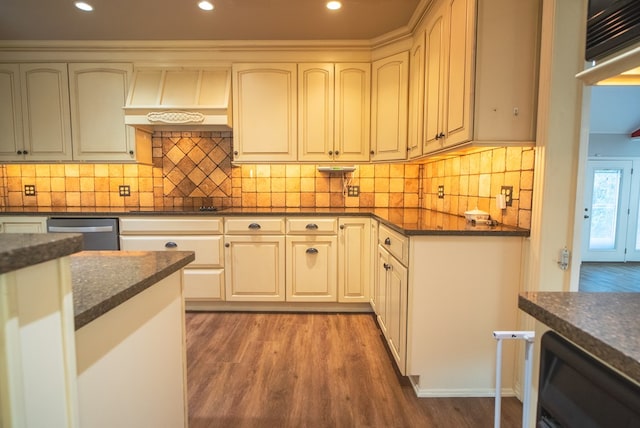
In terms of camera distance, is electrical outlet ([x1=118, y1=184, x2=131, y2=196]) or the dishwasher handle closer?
the dishwasher handle

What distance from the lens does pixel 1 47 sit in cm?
281

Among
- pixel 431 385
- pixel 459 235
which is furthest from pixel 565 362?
pixel 431 385

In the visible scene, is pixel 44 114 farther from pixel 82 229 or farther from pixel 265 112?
pixel 265 112

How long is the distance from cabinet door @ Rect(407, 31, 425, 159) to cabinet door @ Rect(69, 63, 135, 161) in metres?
2.47

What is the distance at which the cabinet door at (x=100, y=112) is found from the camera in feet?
9.30

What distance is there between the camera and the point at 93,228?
8.68 ft

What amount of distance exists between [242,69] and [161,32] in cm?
69

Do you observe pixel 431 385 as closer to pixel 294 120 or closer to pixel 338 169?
pixel 338 169

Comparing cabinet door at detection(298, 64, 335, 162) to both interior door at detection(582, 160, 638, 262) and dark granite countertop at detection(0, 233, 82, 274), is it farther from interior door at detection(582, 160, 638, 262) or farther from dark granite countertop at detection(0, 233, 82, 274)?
interior door at detection(582, 160, 638, 262)

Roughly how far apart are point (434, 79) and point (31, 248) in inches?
86.0

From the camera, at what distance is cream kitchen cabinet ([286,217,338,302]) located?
271 cm

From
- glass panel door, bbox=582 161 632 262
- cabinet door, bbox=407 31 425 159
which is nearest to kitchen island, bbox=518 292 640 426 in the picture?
→ cabinet door, bbox=407 31 425 159

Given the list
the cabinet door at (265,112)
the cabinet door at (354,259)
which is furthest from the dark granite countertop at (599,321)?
the cabinet door at (265,112)

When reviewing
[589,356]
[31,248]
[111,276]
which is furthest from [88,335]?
[589,356]
